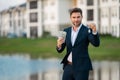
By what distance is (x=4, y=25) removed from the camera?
439ft

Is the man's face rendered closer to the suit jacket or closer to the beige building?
the suit jacket

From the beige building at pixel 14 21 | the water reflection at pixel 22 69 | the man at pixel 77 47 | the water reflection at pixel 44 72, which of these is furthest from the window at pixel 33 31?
the man at pixel 77 47

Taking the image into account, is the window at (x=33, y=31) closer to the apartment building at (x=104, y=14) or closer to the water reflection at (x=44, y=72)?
the apartment building at (x=104, y=14)

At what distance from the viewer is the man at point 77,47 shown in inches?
328

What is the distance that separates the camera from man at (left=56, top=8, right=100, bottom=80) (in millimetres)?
8320

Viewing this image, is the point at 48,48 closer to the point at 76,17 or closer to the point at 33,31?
the point at 33,31

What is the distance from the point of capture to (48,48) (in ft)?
170

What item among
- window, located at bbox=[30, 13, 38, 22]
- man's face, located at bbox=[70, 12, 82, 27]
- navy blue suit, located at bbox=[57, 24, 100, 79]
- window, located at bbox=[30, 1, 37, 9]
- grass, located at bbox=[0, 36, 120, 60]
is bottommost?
grass, located at bbox=[0, 36, 120, 60]

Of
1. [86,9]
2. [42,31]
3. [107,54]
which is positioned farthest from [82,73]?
[42,31]

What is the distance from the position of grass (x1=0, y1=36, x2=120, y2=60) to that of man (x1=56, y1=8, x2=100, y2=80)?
29.0 m

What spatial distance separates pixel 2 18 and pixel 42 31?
51.1 m

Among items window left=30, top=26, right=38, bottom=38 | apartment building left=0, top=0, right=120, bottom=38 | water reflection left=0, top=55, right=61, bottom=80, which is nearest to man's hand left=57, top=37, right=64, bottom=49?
water reflection left=0, top=55, right=61, bottom=80

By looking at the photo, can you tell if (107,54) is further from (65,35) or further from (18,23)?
(18,23)

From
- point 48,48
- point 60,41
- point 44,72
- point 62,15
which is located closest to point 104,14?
point 62,15
